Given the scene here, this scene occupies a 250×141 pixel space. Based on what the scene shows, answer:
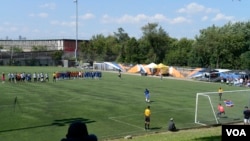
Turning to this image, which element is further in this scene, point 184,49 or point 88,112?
point 184,49

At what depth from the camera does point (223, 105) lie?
2952cm

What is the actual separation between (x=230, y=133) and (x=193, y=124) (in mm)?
19941

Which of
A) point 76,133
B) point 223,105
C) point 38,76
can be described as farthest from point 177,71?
point 76,133

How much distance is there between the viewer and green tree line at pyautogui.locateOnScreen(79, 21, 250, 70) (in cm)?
7562

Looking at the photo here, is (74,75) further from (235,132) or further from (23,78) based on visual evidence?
(235,132)

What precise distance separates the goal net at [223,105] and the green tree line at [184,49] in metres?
42.5

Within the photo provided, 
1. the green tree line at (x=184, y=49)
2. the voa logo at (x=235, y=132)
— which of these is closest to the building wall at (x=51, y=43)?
the green tree line at (x=184, y=49)

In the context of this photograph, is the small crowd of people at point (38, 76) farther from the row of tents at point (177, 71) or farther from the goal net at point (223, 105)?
the goal net at point (223, 105)

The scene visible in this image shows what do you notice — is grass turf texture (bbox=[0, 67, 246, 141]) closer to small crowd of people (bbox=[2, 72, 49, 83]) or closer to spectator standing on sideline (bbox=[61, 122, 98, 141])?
small crowd of people (bbox=[2, 72, 49, 83])

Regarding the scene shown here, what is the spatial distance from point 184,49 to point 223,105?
6223cm

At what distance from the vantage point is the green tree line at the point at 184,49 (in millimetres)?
75625

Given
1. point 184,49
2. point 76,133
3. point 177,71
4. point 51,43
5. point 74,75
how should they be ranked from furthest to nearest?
1. point 51,43
2. point 184,49
3. point 177,71
4. point 74,75
5. point 76,133

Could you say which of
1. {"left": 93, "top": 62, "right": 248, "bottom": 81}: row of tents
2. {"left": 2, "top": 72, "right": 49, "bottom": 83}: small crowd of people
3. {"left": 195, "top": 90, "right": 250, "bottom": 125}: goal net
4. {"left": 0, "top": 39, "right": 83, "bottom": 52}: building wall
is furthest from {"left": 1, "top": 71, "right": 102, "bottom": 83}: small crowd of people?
{"left": 0, "top": 39, "right": 83, "bottom": 52}: building wall

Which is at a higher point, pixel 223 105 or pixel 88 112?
pixel 223 105
